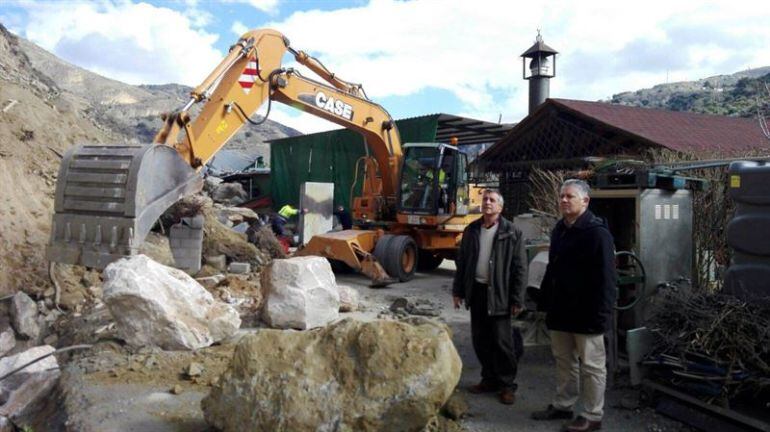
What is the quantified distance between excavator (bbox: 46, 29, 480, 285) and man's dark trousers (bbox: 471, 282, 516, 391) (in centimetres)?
350

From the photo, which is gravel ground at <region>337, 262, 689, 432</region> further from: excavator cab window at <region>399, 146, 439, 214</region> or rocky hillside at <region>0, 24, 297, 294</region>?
rocky hillside at <region>0, 24, 297, 294</region>

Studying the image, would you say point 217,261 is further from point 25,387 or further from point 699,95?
point 699,95

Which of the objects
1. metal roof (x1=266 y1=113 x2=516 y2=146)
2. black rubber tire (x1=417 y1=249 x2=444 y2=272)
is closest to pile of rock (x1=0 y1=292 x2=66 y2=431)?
black rubber tire (x1=417 y1=249 x2=444 y2=272)

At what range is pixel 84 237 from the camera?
650cm

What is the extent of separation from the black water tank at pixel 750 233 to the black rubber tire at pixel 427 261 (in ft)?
24.7

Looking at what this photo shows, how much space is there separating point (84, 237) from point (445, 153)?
5.97 metres

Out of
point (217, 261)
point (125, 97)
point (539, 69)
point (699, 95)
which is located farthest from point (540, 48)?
point (125, 97)

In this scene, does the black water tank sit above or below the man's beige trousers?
above

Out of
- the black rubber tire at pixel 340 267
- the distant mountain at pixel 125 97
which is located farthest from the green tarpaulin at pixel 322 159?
the distant mountain at pixel 125 97

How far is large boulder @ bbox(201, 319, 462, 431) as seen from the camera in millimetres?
3320

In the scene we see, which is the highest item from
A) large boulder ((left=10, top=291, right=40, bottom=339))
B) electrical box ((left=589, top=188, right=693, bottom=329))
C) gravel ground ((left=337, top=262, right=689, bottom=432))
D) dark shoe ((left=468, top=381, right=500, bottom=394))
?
electrical box ((left=589, top=188, right=693, bottom=329))

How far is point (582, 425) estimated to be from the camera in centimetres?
409

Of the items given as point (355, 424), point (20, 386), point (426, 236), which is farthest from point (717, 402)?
point (426, 236)

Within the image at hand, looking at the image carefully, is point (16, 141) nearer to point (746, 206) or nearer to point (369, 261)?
point (369, 261)
